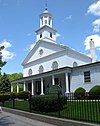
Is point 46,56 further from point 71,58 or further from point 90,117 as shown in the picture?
point 90,117

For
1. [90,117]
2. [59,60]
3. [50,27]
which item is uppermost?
[50,27]

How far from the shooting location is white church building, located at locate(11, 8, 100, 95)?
89.2 ft

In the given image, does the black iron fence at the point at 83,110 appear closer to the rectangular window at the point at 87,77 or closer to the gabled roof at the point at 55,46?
the rectangular window at the point at 87,77

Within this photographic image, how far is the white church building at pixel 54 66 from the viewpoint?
89.2ft

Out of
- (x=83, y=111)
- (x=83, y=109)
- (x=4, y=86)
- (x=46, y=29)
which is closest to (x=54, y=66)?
(x=46, y=29)

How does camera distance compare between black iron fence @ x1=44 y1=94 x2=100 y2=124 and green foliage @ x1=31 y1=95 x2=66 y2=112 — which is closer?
black iron fence @ x1=44 y1=94 x2=100 y2=124

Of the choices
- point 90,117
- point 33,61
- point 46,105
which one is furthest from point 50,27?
point 90,117

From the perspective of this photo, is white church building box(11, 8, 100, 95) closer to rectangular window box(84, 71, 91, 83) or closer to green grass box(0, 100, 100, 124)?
rectangular window box(84, 71, 91, 83)

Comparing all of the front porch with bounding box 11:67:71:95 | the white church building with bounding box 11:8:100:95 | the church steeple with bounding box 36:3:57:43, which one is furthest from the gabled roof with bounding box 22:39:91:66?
the front porch with bounding box 11:67:71:95

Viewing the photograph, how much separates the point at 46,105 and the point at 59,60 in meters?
21.5

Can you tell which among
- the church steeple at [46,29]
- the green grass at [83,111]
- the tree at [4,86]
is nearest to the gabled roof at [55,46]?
the church steeple at [46,29]

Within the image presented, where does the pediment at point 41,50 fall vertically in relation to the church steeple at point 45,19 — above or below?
below

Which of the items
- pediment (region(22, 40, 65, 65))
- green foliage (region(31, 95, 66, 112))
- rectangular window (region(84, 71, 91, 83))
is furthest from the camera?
pediment (region(22, 40, 65, 65))

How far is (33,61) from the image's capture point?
39719 mm
